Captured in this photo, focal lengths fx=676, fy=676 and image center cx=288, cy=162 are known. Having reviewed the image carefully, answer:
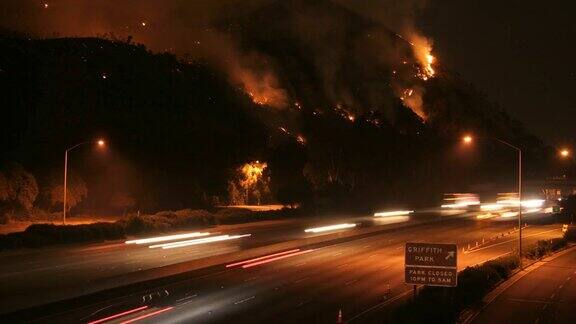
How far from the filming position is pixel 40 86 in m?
69.5

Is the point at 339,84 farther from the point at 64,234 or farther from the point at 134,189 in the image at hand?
the point at 64,234

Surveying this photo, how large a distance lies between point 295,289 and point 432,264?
26.7 ft

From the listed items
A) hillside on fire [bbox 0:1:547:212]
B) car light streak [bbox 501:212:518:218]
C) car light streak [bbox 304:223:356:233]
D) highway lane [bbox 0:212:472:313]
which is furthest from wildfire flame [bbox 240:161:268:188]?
highway lane [bbox 0:212:472:313]

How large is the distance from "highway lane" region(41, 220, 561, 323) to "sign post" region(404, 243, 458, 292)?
254 centimetres

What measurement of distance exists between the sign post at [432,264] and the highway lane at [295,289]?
2.54m

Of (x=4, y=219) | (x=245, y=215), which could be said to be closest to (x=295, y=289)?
(x=4, y=219)

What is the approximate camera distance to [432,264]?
66.9 ft

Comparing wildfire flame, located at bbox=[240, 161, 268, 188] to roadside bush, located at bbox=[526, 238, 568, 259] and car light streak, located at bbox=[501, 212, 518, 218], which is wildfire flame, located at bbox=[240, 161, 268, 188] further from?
roadside bush, located at bbox=[526, 238, 568, 259]

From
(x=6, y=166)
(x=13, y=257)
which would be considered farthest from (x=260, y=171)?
(x=13, y=257)

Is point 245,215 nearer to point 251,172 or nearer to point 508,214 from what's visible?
point 251,172

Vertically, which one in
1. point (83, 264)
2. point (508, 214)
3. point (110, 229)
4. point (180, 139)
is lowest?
point (83, 264)

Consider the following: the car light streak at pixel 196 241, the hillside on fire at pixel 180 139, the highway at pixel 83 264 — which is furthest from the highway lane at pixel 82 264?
the hillside on fire at pixel 180 139

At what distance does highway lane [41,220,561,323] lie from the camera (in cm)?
2125

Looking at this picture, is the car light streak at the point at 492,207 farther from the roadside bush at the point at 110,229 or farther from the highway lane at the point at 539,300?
the highway lane at the point at 539,300
